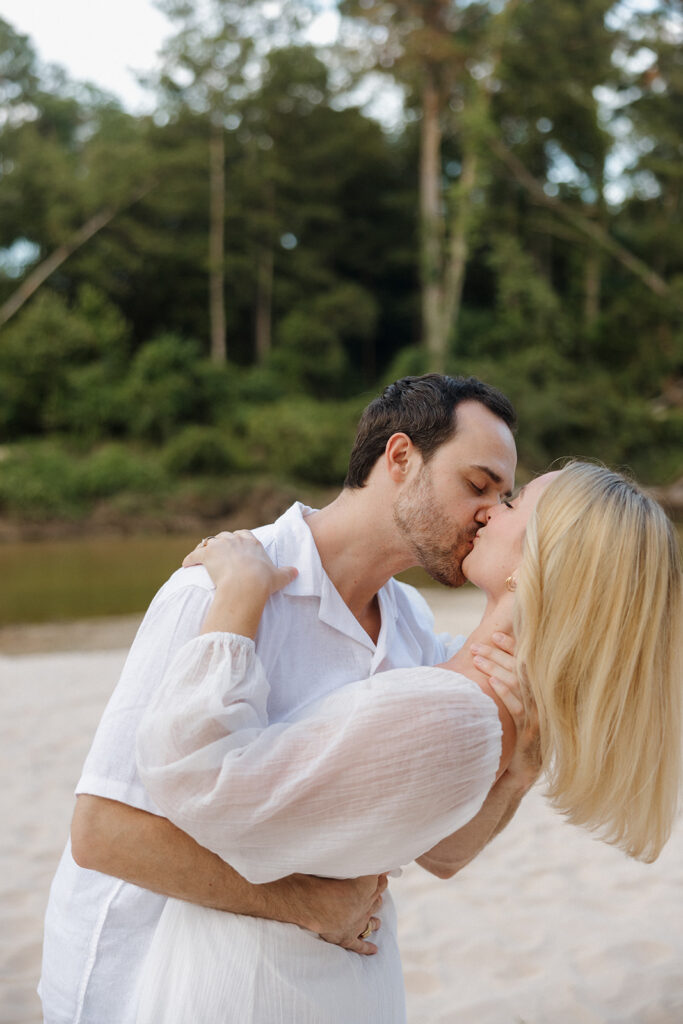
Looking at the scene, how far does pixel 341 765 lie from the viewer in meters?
1.46

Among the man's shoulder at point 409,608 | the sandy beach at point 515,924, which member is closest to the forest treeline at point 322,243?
the sandy beach at point 515,924

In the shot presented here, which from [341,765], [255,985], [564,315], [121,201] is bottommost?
[255,985]

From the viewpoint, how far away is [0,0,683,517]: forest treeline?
91.4 ft

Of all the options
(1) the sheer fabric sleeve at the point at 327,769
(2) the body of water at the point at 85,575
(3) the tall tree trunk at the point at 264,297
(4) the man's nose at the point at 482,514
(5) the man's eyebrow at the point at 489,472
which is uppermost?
(3) the tall tree trunk at the point at 264,297

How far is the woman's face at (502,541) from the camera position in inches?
78.8

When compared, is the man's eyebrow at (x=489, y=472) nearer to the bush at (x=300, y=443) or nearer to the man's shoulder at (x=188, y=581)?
the man's shoulder at (x=188, y=581)

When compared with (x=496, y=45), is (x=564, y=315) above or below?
below

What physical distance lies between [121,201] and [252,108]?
5.52 metres

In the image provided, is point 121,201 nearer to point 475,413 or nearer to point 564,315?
point 564,315

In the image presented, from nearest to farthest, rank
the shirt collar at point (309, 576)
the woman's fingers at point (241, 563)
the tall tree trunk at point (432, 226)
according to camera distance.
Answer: the woman's fingers at point (241, 563) → the shirt collar at point (309, 576) → the tall tree trunk at point (432, 226)

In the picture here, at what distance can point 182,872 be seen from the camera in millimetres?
1659

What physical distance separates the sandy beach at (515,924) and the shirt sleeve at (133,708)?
2.05 meters

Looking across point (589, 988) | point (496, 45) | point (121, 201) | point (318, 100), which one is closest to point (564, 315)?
point (496, 45)

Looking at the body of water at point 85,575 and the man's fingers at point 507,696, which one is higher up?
the man's fingers at point 507,696
